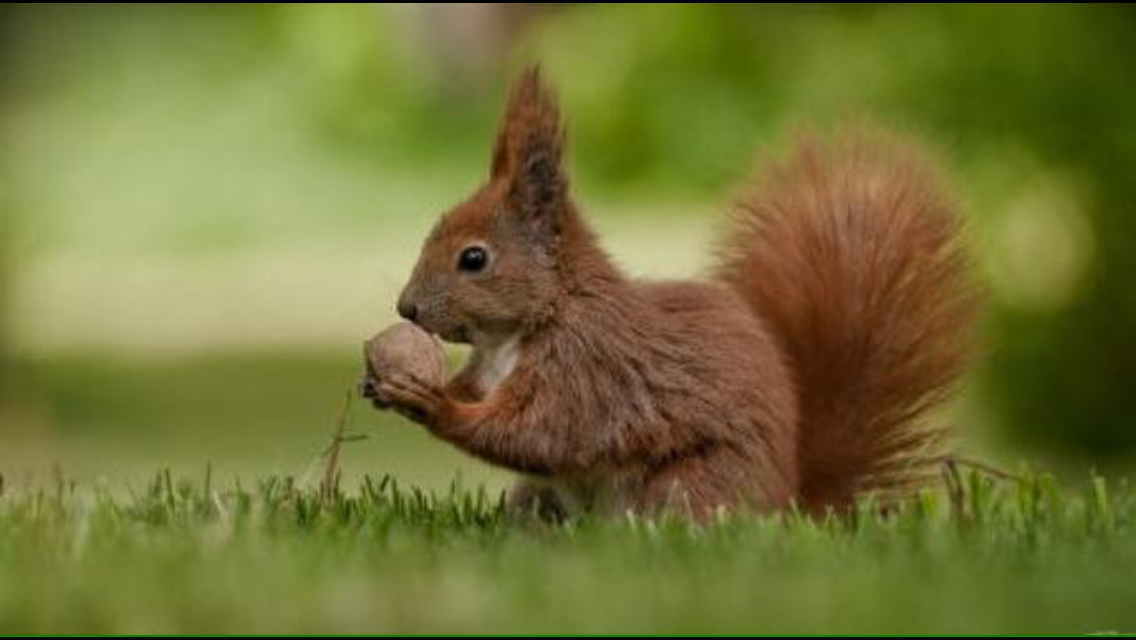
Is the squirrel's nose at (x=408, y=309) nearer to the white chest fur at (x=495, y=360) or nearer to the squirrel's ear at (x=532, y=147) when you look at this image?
the white chest fur at (x=495, y=360)

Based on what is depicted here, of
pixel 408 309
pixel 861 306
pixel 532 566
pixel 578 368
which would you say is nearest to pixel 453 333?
pixel 408 309

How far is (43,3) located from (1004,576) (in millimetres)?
18196

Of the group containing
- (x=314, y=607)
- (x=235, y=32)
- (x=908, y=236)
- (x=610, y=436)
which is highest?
(x=235, y=32)

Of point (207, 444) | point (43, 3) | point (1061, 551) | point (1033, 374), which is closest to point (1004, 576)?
point (1061, 551)

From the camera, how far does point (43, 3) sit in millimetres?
21406

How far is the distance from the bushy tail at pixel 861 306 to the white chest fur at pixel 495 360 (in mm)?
629

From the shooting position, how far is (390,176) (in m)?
15.8

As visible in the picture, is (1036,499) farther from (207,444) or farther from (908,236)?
(207,444)

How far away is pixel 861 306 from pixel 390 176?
421 inches

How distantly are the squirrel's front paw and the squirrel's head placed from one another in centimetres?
15

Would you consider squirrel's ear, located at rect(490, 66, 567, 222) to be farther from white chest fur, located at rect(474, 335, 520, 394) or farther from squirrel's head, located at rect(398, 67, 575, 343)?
white chest fur, located at rect(474, 335, 520, 394)

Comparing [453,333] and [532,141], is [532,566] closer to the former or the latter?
[453,333]

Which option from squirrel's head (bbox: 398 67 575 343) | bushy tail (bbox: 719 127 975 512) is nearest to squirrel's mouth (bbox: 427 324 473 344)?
squirrel's head (bbox: 398 67 575 343)

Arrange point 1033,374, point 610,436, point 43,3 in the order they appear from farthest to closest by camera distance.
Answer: point 43,3 → point 1033,374 → point 610,436
